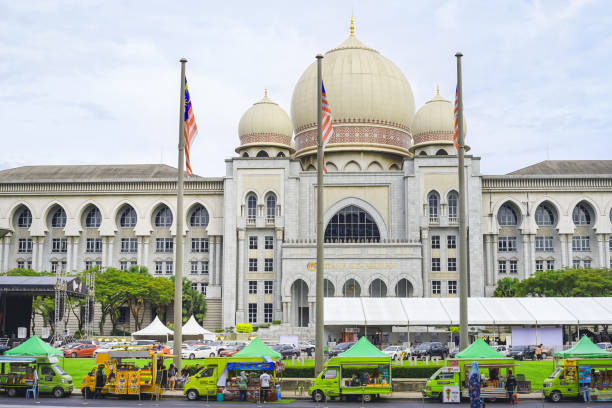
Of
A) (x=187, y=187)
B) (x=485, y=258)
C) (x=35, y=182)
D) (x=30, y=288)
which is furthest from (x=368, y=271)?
(x=35, y=182)

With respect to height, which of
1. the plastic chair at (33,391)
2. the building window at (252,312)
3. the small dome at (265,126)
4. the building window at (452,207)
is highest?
the small dome at (265,126)

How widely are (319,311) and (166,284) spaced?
3920 centimetres

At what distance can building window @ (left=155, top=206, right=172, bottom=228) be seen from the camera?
237 ft

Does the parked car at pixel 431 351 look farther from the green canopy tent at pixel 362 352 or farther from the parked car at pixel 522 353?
the green canopy tent at pixel 362 352

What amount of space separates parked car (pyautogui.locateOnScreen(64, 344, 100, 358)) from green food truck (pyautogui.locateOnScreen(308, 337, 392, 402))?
2333 cm

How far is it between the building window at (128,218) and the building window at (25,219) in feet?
29.7

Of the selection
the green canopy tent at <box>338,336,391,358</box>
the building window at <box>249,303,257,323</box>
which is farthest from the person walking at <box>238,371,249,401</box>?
the building window at <box>249,303,257,323</box>

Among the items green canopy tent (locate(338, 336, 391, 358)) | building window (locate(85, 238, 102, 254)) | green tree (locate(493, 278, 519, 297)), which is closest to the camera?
green canopy tent (locate(338, 336, 391, 358))

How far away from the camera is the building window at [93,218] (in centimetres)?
7300

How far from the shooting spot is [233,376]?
27500 mm

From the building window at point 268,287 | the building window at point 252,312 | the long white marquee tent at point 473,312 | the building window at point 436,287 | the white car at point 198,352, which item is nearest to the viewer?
the long white marquee tent at point 473,312

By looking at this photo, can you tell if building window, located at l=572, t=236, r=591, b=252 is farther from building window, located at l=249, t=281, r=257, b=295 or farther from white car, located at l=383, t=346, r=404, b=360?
white car, located at l=383, t=346, r=404, b=360

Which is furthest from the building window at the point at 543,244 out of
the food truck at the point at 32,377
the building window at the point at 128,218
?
the food truck at the point at 32,377

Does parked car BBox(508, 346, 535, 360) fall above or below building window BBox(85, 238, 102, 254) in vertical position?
below
